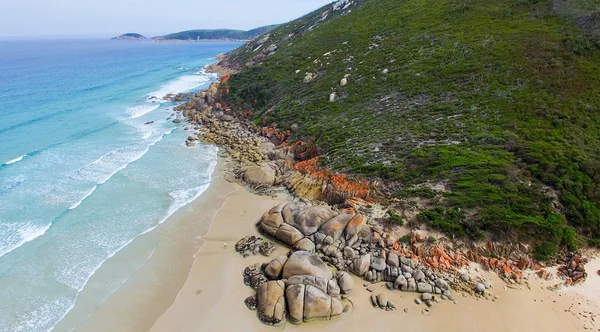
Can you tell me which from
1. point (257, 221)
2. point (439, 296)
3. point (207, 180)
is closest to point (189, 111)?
point (207, 180)

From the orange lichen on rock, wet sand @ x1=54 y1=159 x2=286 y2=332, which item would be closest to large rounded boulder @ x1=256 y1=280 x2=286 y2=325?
wet sand @ x1=54 y1=159 x2=286 y2=332

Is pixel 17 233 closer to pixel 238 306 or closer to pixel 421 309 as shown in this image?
pixel 238 306

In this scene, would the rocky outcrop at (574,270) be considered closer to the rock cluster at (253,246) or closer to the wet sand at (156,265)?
the rock cluster at (253,246)

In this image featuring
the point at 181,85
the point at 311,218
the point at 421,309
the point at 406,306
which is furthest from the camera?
the point at 181,85

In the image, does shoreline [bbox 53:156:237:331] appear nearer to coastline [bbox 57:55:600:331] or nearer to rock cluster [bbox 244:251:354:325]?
coastline [bbox 57:55:600:331]

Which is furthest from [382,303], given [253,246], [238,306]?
[253,246]

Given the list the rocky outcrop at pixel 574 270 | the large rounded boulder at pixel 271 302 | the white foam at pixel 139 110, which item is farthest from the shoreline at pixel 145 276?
the white foam at pixel 139 110
